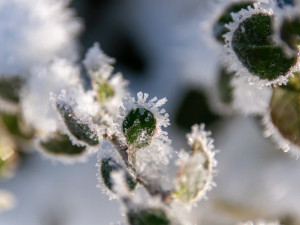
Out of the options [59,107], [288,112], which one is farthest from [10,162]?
[288,112]

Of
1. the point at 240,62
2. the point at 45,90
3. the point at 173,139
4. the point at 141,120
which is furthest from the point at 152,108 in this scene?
the point at 173,139

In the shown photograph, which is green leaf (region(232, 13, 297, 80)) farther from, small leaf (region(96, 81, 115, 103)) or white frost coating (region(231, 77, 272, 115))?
small leaf (region(96, 81, 115, 103))

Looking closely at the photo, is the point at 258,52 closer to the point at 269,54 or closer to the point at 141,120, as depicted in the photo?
the point at 269,54

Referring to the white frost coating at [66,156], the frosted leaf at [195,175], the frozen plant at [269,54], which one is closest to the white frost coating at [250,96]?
the frozen plant at [269,54]

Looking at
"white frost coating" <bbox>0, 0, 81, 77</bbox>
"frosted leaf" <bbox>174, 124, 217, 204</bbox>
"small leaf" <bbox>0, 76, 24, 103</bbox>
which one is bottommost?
"frosted leaf" <bbox>174, 124, 217, 204</bbox>

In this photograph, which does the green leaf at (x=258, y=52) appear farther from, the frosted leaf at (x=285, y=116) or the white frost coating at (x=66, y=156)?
the white frost coating at (x=66, y=156)

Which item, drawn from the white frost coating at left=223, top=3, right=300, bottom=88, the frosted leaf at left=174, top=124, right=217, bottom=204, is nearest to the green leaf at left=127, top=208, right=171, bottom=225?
the frosted leaf at left=174, top=124, right=217, bottom=204

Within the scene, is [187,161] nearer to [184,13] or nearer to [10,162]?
[10,162]
